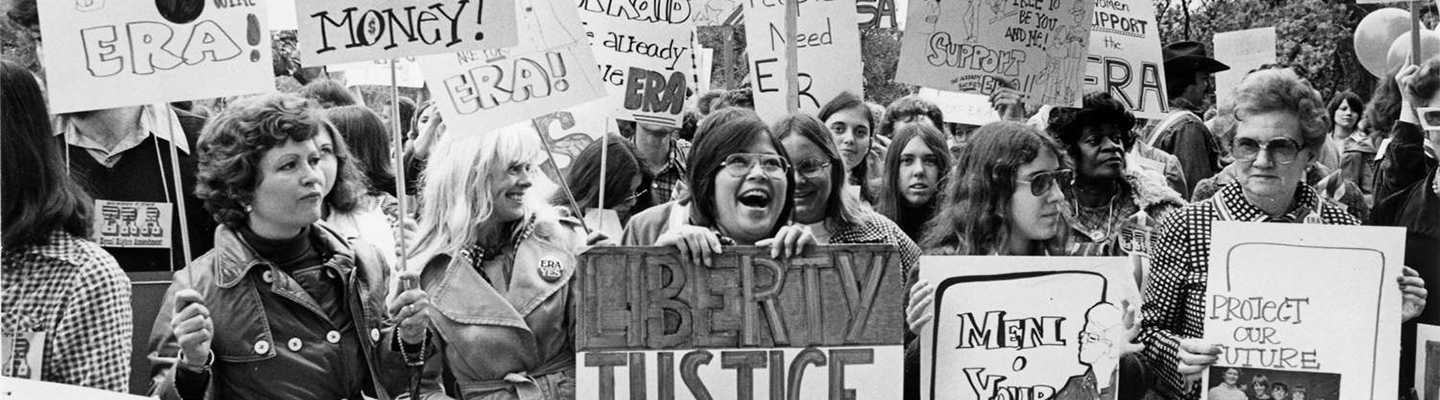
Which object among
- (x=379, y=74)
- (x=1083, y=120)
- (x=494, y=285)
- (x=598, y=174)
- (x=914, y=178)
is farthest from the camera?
(x=379, y=74)

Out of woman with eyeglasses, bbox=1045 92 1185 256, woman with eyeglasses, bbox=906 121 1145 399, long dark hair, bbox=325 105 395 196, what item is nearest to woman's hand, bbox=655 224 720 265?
woman with eyeglasses, bbox=906 121 1145 399

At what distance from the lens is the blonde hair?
464cm

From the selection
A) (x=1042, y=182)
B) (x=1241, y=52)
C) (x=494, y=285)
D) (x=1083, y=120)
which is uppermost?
(x=1241, y=52)

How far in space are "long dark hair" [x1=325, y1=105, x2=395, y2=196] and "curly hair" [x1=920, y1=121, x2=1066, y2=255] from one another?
7.01 ft

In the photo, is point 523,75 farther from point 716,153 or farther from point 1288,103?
point 1288,103

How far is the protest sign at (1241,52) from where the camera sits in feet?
28.5

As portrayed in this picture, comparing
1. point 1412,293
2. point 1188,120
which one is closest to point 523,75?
point 1412,293

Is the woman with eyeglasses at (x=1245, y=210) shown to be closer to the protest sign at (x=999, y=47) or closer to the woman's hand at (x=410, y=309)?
the protest sign at (x=999, y=47)

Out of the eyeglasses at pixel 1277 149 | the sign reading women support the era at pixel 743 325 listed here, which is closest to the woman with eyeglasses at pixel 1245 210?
the eyeglasses at pixel 1277 149

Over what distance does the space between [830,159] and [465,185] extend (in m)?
1.03

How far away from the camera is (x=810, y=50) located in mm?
6027

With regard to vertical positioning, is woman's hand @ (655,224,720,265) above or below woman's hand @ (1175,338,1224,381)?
above

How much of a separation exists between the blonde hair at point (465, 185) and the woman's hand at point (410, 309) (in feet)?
1.36

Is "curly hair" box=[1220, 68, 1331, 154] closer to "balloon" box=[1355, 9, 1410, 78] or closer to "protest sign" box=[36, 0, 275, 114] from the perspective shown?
"protest sign" box=[36, 0, 275, 114]
